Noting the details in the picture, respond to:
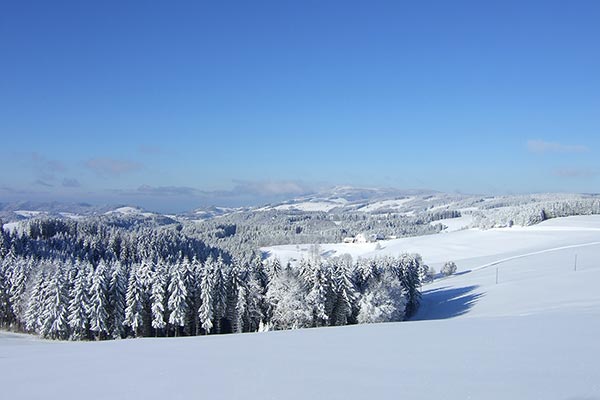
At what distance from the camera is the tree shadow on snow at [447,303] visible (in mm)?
49281

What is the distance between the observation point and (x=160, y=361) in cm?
1384

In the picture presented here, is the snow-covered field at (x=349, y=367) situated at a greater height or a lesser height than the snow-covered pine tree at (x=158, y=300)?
greater

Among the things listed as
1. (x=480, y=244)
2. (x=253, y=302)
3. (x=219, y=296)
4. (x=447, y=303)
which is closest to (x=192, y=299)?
(x=219, y=296)

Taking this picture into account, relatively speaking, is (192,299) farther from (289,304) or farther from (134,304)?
(289,304)

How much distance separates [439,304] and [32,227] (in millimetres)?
106499

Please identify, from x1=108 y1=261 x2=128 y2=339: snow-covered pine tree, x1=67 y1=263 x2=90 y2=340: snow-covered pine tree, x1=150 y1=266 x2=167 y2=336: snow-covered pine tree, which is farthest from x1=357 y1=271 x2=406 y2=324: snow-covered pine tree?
x1=67 y1=263 x2=90 y2=340: snow-covered pine tree

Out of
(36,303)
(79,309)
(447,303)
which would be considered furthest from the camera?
(447,303)

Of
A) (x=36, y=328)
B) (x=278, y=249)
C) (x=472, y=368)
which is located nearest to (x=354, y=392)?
(x=472, y=368)

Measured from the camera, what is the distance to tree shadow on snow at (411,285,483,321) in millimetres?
49281

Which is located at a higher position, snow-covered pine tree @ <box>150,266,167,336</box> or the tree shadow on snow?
snow-covered pine tree @ <box>150,266,167,336</box>

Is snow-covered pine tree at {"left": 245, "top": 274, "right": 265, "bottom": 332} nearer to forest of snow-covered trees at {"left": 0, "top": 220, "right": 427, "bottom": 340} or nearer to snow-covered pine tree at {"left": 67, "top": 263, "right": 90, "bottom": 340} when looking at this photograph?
forest of snow-covered trees at {"left": 0, "top": 220, "right": 427, "bottom": 340}

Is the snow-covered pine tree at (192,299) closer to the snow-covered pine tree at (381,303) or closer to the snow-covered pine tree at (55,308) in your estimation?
the snow-covered pine tree at (55,308)

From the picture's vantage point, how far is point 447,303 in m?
55.6

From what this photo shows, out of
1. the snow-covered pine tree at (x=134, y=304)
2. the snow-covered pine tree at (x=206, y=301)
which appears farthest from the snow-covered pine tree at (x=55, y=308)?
the snow-covered pine tree at (x=206, y=301)
